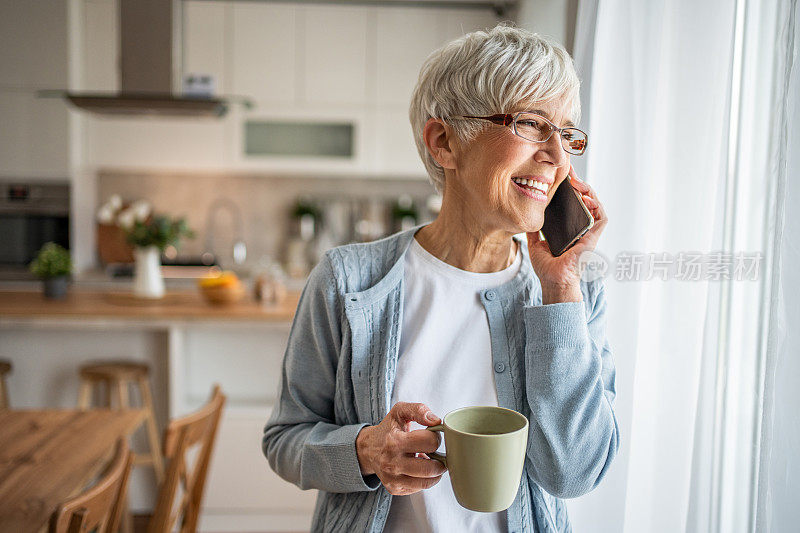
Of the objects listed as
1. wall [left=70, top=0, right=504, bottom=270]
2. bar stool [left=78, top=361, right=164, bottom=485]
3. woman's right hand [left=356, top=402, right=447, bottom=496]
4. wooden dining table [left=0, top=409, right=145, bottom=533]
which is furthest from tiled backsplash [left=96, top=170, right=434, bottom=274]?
woman's right hand [left=356, top=402, right=447, bottom=496]

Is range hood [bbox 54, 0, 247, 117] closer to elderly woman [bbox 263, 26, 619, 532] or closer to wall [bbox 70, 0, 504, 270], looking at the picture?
wall [bbox 70, 0, 504, 270]

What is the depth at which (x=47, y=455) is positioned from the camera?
1.54 metres

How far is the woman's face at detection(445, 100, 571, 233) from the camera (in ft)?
3.00

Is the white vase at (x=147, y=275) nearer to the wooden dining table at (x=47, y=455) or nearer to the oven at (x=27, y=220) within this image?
the wooden dining table at (x=47, y=455)

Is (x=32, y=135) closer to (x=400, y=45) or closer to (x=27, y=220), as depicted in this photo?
(x=27, y=220)

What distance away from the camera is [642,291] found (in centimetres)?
113

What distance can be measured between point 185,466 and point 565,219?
3.66 ft

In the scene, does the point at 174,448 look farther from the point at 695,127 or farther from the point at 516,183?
the point at 695,127

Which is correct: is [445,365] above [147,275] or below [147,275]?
above

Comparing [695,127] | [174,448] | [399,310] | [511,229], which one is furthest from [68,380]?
[695,127]

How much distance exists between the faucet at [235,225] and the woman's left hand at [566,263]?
153 inches

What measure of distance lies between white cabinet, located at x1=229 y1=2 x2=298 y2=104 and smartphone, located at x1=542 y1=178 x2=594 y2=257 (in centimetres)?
348

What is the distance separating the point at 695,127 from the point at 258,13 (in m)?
3.69

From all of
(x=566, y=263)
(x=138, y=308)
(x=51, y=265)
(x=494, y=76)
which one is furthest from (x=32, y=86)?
(x=566, y=263)
